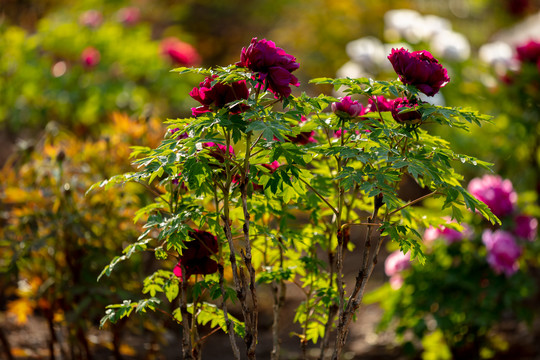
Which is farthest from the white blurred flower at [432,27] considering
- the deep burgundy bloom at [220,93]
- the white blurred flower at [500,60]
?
the deep burgundy bloom at [220,93]

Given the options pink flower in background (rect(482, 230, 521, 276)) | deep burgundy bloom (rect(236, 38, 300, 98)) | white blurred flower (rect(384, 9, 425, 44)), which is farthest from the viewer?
white blurred flower (rect(384, 9, 425, 44))

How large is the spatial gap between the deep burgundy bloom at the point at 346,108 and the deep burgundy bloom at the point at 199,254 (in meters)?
0.56

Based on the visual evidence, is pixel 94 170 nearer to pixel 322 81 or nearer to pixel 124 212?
pixel 124 212

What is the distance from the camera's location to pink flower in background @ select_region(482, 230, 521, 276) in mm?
3533

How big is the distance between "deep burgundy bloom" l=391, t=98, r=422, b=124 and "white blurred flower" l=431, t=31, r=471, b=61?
378cm

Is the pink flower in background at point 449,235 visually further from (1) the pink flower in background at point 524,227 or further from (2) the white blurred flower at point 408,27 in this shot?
(2) the white blurred flower at point 408,27

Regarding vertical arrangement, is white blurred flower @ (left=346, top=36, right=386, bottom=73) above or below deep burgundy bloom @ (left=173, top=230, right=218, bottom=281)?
below

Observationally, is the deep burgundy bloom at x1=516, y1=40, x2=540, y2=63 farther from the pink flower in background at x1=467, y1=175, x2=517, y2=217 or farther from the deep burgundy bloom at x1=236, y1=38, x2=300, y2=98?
the deep burgundy bloom at x1=236, y1=38, x2=300, y2=98

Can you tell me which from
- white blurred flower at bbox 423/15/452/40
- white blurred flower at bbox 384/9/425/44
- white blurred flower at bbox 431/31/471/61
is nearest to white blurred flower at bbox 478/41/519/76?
white blurred flower at bbox 431/31/471/61

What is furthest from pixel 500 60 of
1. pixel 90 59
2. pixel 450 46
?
pixel 90 59

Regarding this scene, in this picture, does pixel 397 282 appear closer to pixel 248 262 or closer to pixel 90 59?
pixel 248 262

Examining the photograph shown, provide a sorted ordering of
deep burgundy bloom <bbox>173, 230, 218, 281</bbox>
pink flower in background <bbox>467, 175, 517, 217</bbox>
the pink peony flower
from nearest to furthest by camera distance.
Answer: deep burgundy bloom <bbox>173, 230, 218, 281</bbox>, pink flower in background <bbox>467, 175, 517, 217</bbox>, the pink peony flower

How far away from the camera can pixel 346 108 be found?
6.01ft

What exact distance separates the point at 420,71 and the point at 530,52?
3.07 metres
